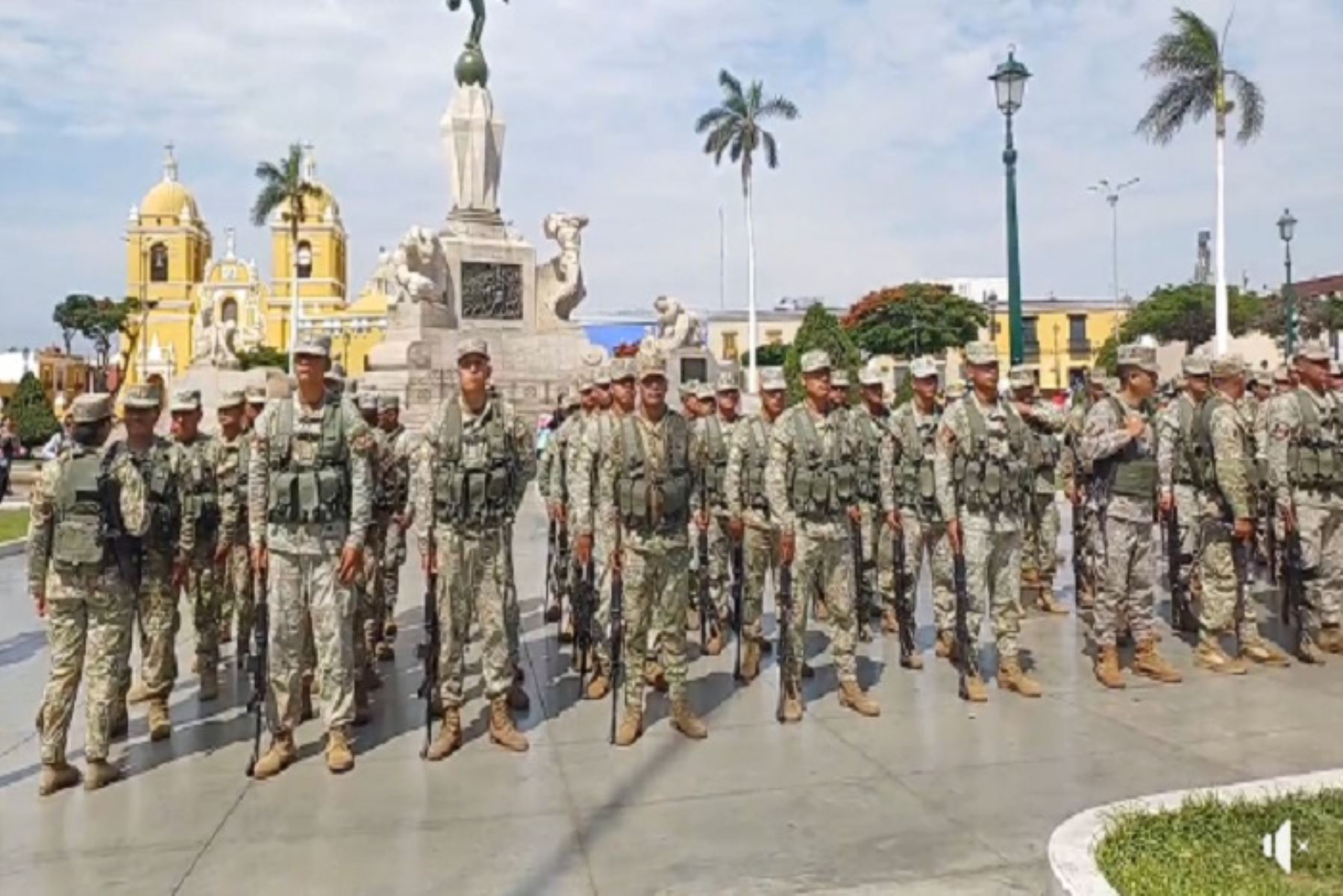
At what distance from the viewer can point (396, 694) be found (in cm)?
730

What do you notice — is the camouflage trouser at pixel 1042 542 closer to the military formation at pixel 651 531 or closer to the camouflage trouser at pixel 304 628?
the military formation at pixel 651 531

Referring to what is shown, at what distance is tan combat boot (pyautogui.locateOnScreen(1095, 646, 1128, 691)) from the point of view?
7113 millimetres

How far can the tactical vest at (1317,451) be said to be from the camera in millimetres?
7730

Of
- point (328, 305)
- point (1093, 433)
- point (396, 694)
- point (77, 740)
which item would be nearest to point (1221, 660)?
point (1093, 433)

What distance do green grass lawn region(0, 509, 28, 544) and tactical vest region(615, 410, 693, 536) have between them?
12178 millimetres

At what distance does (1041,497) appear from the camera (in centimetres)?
971

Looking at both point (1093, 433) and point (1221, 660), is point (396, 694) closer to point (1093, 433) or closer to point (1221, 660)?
point (1093, 433)

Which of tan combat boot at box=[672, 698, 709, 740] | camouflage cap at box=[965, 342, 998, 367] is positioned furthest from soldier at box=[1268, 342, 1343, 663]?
tan combat boot at box=[672, 698, 709, 740]

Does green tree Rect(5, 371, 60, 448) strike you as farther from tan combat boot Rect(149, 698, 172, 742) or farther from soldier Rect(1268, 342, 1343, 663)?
soldier Rect(1268, 342, 1343, 663)

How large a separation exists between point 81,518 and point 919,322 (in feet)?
213

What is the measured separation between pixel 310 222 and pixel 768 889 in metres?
87.0

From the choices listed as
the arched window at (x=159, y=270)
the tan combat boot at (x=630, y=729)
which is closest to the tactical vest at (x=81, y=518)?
the tan combat boot at (x=630, y=729)

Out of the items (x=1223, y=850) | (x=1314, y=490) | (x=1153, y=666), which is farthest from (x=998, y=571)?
(x=1223, y=850)

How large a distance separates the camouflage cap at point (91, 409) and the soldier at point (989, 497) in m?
4.64
